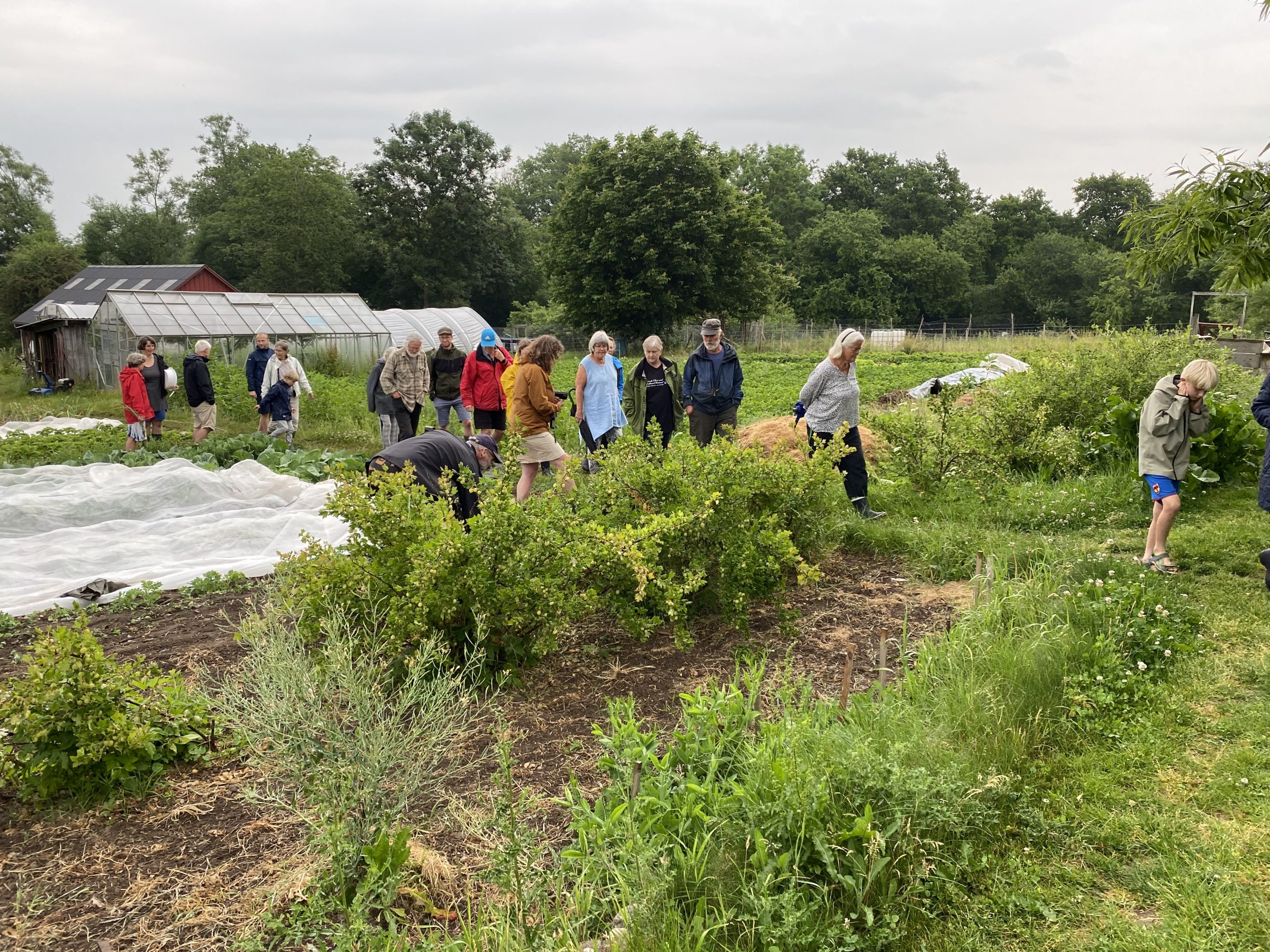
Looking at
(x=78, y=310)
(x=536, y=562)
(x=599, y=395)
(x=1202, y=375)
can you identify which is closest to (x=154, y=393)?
(x=599, y=395)

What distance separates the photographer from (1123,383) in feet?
30.0

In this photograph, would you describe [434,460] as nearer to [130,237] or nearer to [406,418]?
[406,418]

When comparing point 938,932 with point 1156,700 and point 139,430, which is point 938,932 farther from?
point 139,430

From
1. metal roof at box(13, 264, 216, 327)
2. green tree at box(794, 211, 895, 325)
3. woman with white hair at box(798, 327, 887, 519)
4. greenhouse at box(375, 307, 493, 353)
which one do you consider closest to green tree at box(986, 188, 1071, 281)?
green tree at box(794, 211, 895, 325)

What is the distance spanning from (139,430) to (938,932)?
38.1 feet

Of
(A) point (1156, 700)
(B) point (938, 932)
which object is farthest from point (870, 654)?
(B) point (938, 932)

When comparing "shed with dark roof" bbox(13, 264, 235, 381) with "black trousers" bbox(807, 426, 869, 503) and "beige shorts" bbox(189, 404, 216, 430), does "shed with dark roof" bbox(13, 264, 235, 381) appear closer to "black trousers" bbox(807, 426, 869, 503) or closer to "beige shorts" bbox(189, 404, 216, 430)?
"beige shorts" bbox(189, 404, 216, 430)

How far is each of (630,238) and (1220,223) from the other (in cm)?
2924

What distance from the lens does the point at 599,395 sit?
8.51 meters

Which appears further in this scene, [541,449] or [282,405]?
[282,405]

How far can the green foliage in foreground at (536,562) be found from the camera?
13.3ft

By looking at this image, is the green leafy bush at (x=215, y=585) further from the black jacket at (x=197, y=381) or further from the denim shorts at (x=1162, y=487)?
the denim shorts at (x=1162, y=487)

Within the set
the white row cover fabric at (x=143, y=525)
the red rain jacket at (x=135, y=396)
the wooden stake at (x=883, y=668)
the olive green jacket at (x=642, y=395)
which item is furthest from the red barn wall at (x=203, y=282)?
the wooden stake at (x=883, y=668)

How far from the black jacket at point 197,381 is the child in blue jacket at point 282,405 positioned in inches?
27.5
